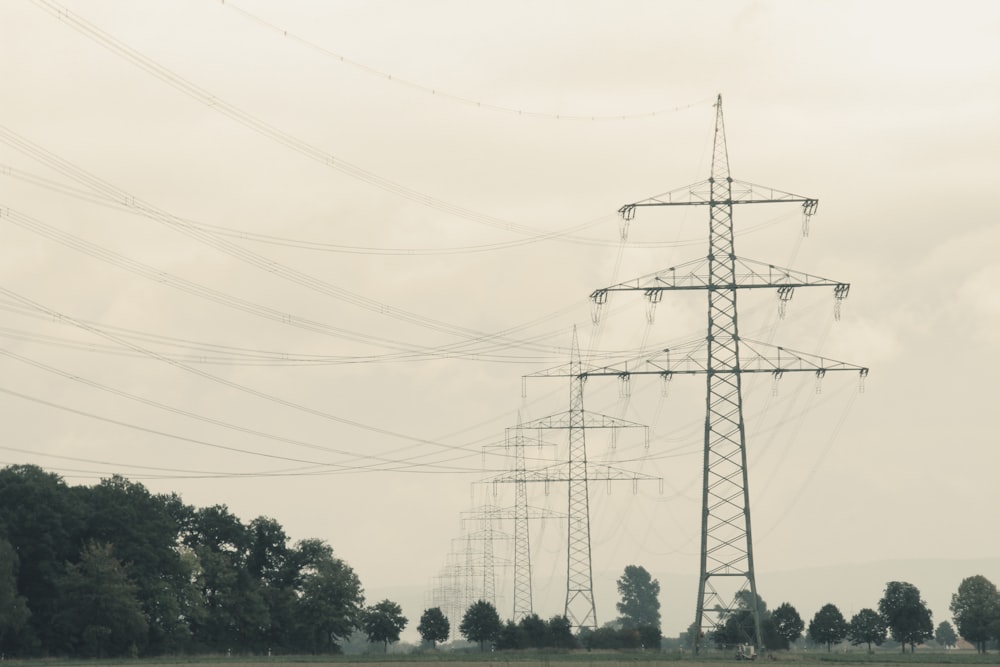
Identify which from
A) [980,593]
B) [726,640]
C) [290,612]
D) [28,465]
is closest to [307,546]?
[290,612]

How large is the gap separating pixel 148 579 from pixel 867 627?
85.1 metres

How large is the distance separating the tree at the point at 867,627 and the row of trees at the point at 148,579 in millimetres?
57563

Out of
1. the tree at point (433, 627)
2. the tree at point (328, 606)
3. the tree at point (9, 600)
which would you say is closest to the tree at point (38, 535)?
the tree at point (9, 600)

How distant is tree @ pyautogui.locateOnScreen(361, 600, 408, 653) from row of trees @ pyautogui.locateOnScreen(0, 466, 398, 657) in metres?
0.53

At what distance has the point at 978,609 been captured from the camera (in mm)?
165250

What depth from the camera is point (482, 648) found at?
149625 millimetres

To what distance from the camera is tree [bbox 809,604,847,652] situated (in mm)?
163000

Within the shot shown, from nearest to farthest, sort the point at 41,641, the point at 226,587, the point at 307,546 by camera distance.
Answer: the point at 41,641 → the point at 226,587 → the point at 307,546

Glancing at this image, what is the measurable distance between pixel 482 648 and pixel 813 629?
136 ft

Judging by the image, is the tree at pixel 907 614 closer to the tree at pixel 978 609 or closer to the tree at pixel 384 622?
the tree at pixel 978 609

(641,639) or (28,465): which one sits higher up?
(28,465)

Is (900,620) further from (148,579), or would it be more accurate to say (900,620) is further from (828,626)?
(148,579)

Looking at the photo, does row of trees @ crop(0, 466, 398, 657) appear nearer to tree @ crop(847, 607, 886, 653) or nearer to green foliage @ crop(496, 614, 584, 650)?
green foliage @ crop(496, 614, 584, 650)

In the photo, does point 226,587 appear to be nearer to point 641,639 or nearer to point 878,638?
point 641,639
